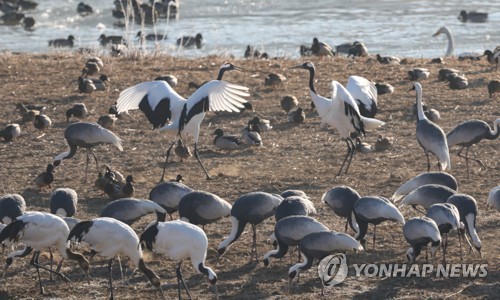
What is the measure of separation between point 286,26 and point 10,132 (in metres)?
14.1

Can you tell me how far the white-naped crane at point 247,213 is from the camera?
342 inches

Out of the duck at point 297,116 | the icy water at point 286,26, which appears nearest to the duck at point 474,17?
the icy water at point 286,26

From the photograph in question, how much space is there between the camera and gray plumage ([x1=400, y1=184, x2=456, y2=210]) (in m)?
9.06

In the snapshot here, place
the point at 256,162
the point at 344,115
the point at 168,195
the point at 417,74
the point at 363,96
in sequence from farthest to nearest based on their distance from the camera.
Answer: the point at 417,74
the point at 363,96
the point at 256,162
the point at 344,115
the point at 168,195

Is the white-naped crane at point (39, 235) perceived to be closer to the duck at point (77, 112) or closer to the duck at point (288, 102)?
the duck at point (77, 112)

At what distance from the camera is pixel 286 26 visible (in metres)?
26.1

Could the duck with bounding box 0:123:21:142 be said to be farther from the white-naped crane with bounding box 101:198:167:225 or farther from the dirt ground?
the white-naped crane with bounding box 101:198:167:225

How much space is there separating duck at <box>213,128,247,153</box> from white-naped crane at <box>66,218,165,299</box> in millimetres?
4345

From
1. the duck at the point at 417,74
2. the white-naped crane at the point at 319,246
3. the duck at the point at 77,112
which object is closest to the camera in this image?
the white-naped crane at the point at 319,246

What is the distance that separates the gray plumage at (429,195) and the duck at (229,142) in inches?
135

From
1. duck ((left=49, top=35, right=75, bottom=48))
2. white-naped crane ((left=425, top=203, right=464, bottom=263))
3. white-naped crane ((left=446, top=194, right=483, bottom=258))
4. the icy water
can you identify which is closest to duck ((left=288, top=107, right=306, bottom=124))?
white-naped crane ((left=446, top=194, right=483, bottom=258))

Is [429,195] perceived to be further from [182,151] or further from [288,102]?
[288,102]

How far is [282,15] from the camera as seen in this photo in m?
28.0

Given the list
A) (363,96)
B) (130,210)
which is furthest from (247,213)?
(363,96)
